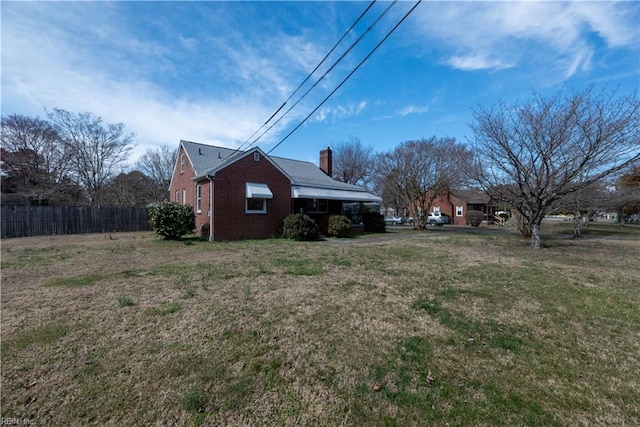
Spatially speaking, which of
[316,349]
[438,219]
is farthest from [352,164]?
[316,349]

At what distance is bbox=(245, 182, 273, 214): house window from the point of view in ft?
46.4

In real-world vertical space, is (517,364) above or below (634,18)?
below

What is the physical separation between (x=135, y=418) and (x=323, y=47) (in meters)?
7.83

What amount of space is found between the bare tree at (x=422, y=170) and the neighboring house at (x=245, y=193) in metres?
7.03

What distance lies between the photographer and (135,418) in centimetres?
224

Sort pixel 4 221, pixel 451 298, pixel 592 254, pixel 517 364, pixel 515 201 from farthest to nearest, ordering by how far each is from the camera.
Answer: pixel 4 221, pixel 515 201, pixel 592 254, pixel 451 298, pixel 517 364

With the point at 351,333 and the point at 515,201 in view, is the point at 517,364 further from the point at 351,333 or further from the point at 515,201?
the point at 515,201

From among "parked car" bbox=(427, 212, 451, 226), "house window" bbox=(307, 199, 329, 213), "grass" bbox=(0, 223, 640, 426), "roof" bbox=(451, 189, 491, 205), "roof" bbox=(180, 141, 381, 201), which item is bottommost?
"grass" bbox=(0, 223, 640, 426)

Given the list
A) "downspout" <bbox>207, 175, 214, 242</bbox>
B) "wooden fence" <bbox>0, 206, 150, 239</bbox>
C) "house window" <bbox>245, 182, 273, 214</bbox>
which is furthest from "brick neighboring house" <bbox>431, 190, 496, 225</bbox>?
"wooden fence" <bbox>0, 206, 150, 239</bbox>

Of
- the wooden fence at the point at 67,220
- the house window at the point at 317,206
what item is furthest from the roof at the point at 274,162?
the wooden fence at the point at 67,220

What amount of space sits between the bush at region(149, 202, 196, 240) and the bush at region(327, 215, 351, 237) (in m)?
7.97

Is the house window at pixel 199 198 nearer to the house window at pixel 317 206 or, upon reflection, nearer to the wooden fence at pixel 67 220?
the house window at pixel 317 206

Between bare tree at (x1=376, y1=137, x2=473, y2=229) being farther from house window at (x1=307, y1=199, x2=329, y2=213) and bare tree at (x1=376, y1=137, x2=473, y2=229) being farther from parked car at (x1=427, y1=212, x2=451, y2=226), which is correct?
parked car at (x1=427, y1=212, x2=451, y2=226)

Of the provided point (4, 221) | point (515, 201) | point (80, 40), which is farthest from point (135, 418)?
point (4, 221)
